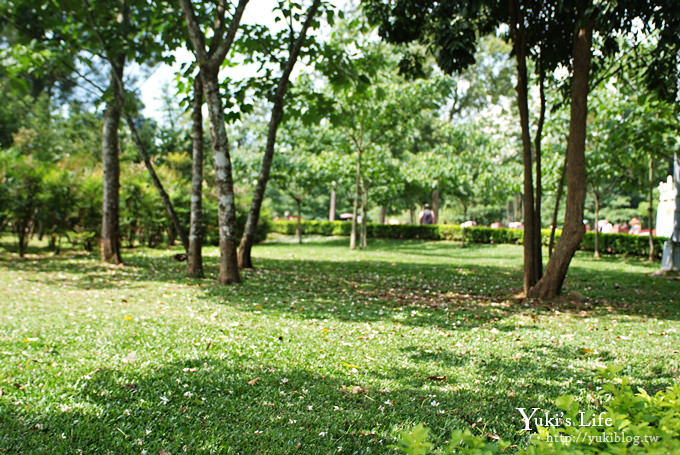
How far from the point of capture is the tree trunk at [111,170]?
10492mm

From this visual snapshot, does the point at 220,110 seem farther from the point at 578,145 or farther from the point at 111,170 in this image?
the point at 578,145

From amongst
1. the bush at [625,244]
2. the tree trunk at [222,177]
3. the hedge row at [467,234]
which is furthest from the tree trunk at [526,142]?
the hedge row at [467,234]

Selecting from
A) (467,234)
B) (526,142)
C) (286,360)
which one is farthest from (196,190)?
(467,234)

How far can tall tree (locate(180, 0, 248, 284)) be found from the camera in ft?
25.8

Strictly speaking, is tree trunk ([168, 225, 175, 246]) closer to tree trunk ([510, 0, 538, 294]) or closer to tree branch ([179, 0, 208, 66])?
tree branch ([179, 0, 208, 66])

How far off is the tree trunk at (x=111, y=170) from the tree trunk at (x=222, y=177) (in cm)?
350

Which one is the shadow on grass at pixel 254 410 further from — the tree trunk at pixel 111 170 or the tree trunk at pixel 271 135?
the tree trunk at pixel 111 170

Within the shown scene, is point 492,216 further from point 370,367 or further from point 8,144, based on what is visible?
point 370,367

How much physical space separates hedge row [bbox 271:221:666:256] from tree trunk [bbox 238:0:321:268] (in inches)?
537

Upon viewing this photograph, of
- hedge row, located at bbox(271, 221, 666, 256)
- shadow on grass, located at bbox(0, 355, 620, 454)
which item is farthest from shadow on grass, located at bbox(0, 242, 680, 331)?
hedge row, located at bbox(271, 221, 666, 256)

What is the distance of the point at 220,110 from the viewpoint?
8.02m

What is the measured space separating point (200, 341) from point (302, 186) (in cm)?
1723

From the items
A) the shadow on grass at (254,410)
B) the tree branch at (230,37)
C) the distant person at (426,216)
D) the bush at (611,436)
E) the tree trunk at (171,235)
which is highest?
the tree branch at (230,37)

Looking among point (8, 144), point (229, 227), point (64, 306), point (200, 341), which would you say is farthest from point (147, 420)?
point (8, 144)
